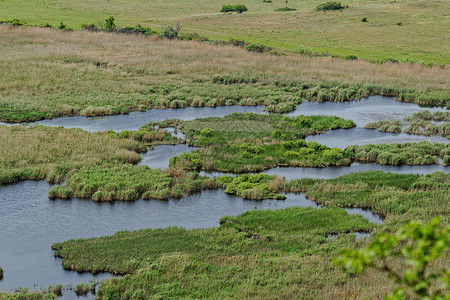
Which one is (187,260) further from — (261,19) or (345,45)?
(261,19)

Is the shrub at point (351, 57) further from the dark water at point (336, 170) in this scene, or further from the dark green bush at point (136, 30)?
the dark water at point (336, 170)

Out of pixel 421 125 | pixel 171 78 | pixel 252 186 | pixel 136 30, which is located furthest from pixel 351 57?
pixel 252 186

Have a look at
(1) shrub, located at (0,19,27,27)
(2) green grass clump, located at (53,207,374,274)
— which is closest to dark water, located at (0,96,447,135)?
(2) green grass clump, located at (53,207,374,274)

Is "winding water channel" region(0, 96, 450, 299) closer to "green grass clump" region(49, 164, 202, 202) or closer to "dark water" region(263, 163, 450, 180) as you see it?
"dark water" region(263, 163, 450, 180)

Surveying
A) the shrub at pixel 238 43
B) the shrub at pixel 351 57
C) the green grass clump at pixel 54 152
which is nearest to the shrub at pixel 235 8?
the shrub at pixel 238 43

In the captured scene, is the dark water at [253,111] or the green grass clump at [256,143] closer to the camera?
the green grass clump at [256,143]

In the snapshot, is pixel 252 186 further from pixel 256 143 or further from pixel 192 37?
pixel 192 37

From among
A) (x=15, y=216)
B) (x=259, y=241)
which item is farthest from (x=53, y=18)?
(x=259, y=241)
